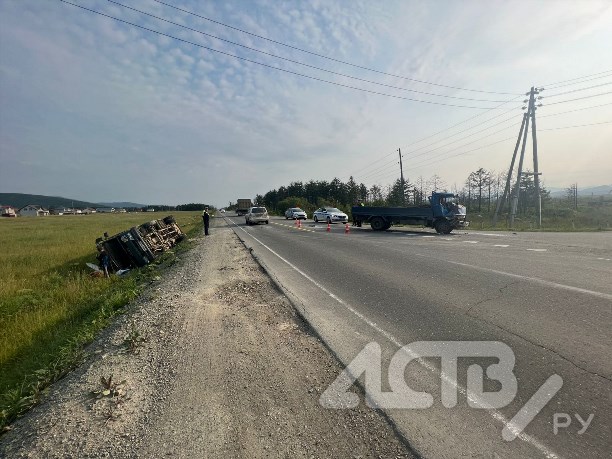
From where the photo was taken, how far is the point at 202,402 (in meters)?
3.27

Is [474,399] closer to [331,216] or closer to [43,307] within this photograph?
[43,307]

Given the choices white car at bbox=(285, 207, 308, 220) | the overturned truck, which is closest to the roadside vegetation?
white car at bbox=(285, 207, 308, 220)

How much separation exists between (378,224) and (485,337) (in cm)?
2047

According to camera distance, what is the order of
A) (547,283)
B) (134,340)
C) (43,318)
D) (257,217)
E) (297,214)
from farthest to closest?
(297,214) → (257,217) → (43,318) → (547,283) → (134,340)

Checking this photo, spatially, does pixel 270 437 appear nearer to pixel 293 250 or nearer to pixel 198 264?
pixel 198 264

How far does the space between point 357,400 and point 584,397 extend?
205cm

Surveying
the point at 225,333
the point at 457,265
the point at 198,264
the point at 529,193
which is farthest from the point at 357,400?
the point at 529,193

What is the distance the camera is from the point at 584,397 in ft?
10.1

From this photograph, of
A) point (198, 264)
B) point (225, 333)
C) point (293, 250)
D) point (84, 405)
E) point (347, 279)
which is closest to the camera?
point (84, 405)

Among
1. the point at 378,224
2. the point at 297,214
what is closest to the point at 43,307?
the point at 378,224

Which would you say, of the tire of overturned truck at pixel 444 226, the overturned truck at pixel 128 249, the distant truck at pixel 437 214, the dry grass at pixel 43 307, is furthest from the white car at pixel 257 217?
the dry grass at pixel 43 307

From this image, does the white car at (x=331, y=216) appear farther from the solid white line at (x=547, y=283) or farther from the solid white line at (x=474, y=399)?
the solid white line at (x=474, y=399)

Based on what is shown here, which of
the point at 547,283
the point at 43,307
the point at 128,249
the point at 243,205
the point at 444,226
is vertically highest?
the point at 243,205

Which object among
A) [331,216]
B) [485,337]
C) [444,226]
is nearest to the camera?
[485,337]
